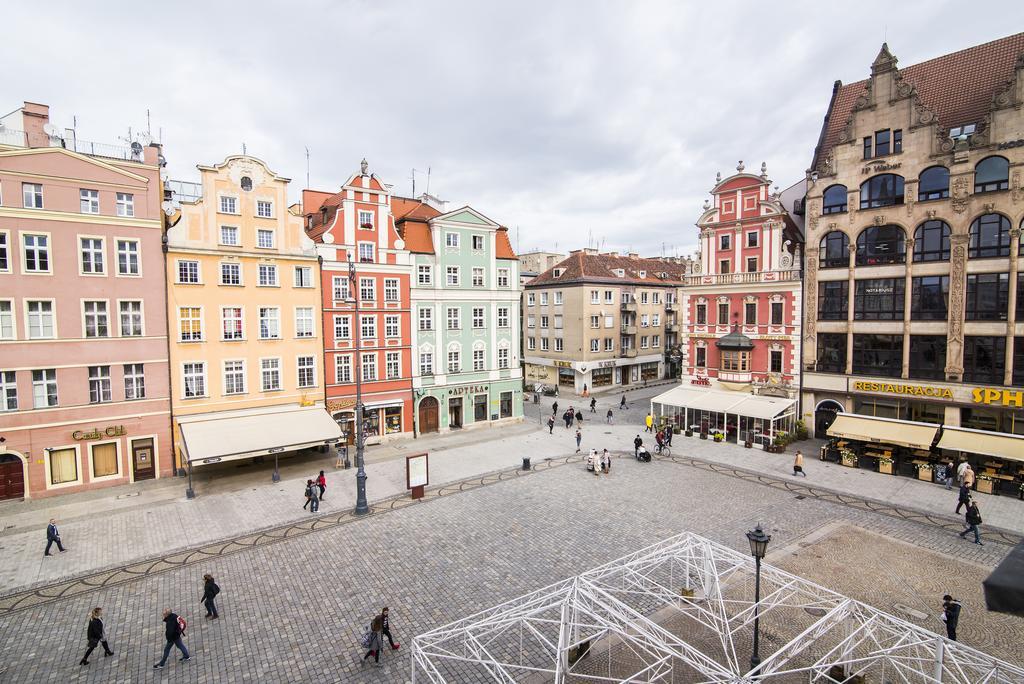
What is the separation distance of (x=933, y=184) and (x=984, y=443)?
Answer: 14546 mm

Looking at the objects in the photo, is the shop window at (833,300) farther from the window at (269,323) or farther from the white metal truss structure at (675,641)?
the window at (269,323)

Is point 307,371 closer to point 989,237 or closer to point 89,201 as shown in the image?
point 89,201

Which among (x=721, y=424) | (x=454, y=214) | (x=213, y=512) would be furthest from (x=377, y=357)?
(x=721, y=424)

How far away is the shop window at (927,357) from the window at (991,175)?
26.9 feet

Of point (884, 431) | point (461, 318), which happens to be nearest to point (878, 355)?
point (884, 431)

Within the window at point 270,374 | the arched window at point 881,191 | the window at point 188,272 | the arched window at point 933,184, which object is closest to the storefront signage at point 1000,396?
the arched window at point 933,184

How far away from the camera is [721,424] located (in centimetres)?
3588

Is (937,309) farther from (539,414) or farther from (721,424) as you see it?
(539,414)

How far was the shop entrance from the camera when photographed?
78.6ft

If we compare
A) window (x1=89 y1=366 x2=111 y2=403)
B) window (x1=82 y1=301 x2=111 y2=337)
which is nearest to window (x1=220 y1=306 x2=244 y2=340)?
window (x1=82 y1=301 x2=111 y2=337)

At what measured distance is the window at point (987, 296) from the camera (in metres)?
27.2

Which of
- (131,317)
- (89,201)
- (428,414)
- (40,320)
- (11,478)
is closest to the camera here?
(11,478)

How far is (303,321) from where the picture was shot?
3158 centimetres

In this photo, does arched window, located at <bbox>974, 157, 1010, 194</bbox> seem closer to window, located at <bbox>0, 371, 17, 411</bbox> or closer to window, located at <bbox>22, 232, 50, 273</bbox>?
window, located at <bbox>22, 232, 50, 273</bbox>
